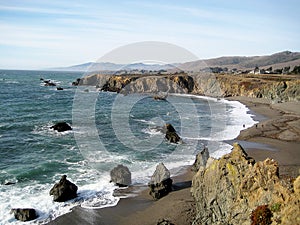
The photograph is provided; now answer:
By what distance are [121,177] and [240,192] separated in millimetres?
12574

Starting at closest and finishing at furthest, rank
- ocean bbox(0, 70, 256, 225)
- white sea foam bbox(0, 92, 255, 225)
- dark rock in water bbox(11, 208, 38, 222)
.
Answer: dark rock in water bbox(11, 208, 38, 222) → white sea foam bbox(0, 92, 255, 225) → ocean bbox(0, 70, 256, 225)

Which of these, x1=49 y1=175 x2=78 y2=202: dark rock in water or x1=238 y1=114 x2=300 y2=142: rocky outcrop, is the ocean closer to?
x1=49 y1=175 x2=78 y2=202: dark rock in water

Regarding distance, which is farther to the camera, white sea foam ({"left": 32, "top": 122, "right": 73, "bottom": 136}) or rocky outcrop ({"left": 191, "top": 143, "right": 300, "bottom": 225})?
white sea foam ({"left": 32, "top": 122, "right": 73, "bottom": 136})

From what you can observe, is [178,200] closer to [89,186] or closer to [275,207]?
[89,186]

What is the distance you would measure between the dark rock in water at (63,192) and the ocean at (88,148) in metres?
0.42

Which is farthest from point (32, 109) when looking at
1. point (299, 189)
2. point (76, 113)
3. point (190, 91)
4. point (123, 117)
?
point (190, 91)

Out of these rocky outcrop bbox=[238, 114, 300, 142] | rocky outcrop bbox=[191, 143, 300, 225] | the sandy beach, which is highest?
rocky outcrop bbox=[191, 143, 300, 225]

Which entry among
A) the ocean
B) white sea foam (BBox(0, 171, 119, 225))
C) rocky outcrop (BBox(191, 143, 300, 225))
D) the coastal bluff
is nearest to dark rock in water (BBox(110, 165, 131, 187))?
white sea foam (BBox(0, 171, 119, 225))

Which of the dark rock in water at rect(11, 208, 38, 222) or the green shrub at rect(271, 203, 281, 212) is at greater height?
the green shrub at rect(271, 203, 281, 212)

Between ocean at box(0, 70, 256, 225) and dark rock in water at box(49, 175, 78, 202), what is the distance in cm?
42

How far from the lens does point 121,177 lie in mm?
23875

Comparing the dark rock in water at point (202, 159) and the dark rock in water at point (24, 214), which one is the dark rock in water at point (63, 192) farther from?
the dark rock in water at point (202, 159)

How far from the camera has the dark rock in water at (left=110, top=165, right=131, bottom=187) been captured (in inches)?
939

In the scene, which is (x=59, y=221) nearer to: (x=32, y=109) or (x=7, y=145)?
(x=7, y=145)
